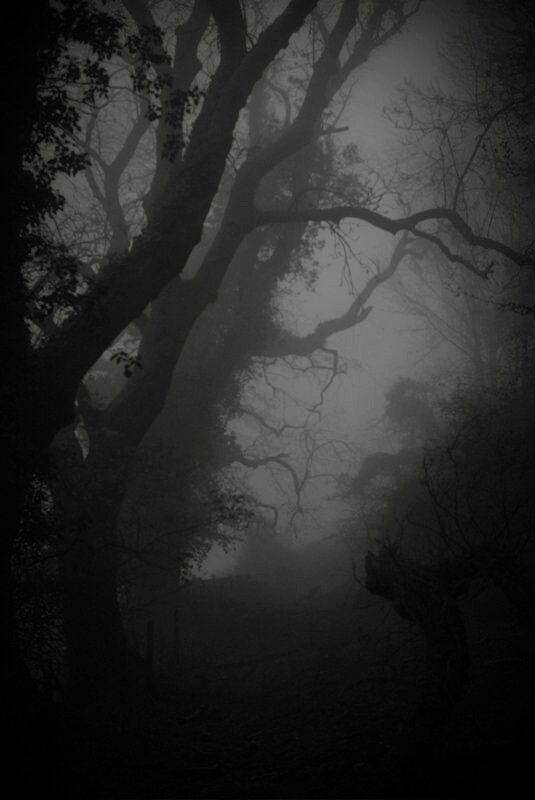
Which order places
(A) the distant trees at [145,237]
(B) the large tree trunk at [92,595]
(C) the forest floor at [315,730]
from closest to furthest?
(C) the forest floor at [315,730] < (A) the distant trees at [145,237] < (B) the large tree trunk at [92,595]

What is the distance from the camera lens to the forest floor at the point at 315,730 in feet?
14.4

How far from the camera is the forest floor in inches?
173

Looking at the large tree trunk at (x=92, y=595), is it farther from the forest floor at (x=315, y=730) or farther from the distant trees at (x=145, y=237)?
the forest floor at (x=315, y=730)

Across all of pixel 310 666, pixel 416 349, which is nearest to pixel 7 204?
pixel 310 666

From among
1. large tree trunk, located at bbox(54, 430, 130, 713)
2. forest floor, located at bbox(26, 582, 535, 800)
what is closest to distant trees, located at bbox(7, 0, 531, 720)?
large tree trunk, located at bbox(54, 430, 130, 713)

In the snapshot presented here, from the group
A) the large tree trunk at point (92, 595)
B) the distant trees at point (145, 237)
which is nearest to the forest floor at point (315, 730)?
the large tree trunk at point (92, 595)

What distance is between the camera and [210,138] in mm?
6879

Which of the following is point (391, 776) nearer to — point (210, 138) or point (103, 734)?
point (103, 734)

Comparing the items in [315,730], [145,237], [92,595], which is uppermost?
[145,237]

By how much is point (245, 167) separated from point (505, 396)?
10.5 metres

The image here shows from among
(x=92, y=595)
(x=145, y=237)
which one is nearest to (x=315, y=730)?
(x=92, y=595)

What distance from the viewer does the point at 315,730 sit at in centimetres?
623

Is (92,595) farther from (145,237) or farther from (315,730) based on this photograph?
(145,237)

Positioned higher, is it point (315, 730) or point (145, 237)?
point (145, 237)
